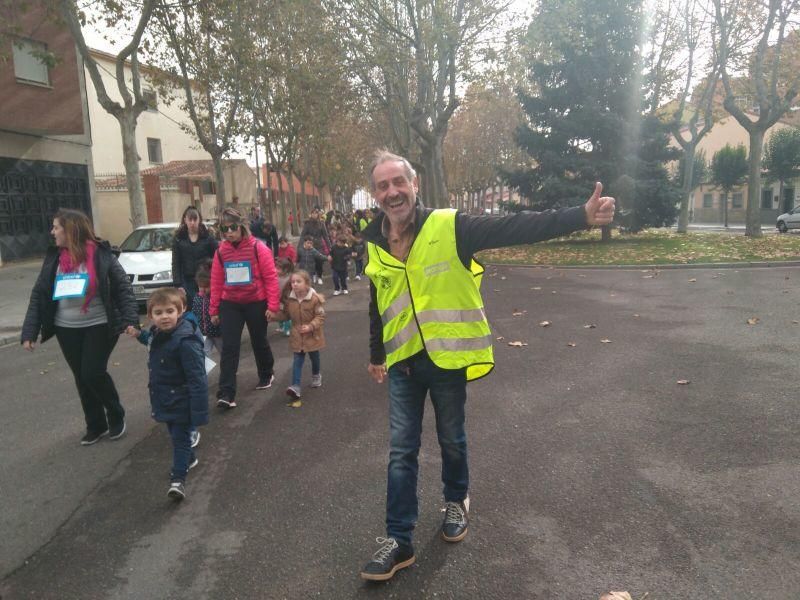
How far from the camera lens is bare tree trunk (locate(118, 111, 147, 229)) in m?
14.4

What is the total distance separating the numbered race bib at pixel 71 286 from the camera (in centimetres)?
448

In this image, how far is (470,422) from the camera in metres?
4.80

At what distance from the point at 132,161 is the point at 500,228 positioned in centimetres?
1443

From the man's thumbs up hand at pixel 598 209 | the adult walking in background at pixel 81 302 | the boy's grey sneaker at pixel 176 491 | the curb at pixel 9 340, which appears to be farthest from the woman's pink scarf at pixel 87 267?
the curb at pixel 9 340

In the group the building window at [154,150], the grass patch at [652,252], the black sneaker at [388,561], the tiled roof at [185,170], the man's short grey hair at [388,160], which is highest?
Answer: the building window at [154,150]

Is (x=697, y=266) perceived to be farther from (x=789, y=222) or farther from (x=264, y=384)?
(x=789, y=222)

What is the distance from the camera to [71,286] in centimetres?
451

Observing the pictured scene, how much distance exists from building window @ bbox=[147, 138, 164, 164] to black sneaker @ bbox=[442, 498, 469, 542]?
129 ft

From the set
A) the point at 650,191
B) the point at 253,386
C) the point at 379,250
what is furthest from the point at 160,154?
the point at 379,250

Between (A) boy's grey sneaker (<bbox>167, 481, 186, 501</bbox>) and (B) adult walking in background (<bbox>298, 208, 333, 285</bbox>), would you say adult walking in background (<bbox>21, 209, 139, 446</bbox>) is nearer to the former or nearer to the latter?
(A) boy's grey sneaker (<bbox>167, 481, 186, 501</bbox>)

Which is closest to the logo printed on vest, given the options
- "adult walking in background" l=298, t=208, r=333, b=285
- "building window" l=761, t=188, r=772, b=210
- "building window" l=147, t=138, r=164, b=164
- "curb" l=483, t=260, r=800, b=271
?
"adult walking in background" l=298, t=208, r=333, b=285

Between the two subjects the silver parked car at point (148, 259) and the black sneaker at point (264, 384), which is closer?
the black sneaker at point (264, 384)

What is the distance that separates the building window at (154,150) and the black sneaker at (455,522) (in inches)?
1548

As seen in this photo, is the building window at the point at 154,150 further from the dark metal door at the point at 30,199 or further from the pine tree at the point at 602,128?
the pine tree at the point at 602,128
